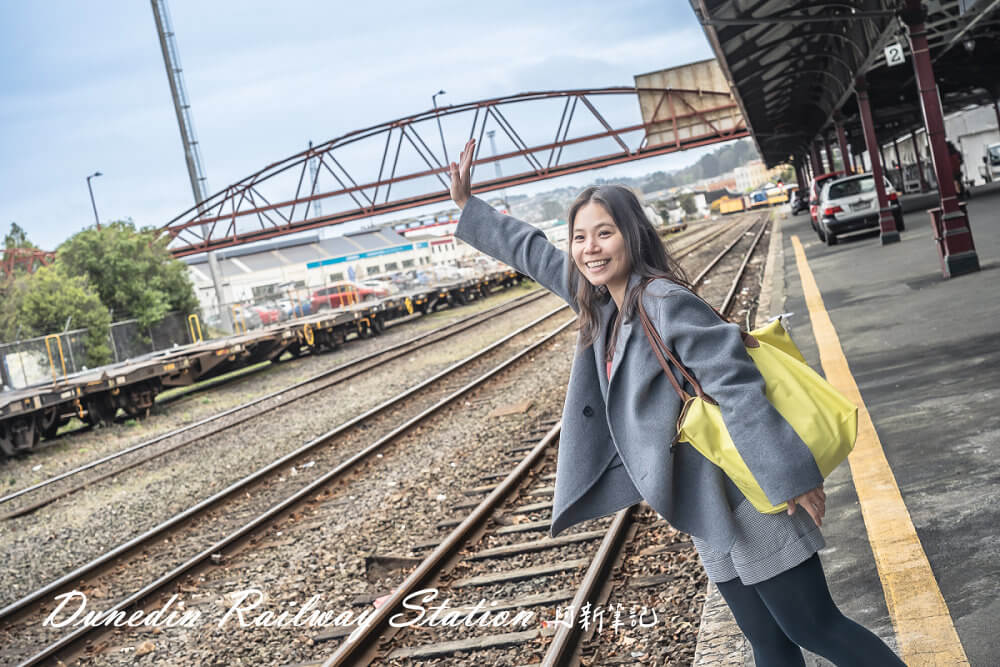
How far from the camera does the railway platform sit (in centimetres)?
367

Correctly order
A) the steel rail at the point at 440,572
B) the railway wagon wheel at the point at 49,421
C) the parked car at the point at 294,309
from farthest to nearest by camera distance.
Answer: the parked car at the point at 294,309, the railway wagon wheel at the point at 49,421, the steel rail at the point at 440,572

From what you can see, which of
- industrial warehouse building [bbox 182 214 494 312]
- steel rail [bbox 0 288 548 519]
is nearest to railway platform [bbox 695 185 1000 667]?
steel rail [bbox 0 288 548 519]

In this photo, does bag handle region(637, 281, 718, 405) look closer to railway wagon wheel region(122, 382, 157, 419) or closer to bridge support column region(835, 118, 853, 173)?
railway wagon wheel region(122, 382, 157, 419)

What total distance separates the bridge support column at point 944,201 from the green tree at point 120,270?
80.5ft

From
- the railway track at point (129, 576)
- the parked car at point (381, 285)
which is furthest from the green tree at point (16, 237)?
the railway track at point (129, 576)

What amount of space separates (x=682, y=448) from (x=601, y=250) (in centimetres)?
58

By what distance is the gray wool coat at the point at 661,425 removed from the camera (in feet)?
7.68

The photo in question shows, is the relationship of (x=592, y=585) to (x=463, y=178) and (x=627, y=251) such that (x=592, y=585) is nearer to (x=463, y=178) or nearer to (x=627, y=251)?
(x=463, y=178)

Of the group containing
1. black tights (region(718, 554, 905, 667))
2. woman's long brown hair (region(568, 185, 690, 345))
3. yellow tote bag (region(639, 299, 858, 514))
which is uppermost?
woman's long brown hair (region(568, 185, 690, 345))

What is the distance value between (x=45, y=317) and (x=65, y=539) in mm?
19901

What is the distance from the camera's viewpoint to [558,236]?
63.1 metres

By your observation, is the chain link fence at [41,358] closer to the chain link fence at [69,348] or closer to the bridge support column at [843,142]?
the chain link fence at [69,348]

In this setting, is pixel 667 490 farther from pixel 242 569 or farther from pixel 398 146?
pixel 398 146

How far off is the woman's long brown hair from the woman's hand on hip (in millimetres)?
619
